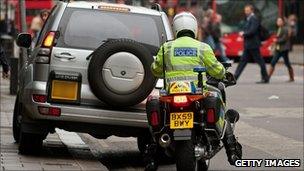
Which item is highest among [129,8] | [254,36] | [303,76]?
[129,8]

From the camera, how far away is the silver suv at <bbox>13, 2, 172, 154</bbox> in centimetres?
931

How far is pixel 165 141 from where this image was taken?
7.75m

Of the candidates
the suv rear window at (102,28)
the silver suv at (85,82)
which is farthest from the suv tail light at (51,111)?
the suv rear window at (102,28)

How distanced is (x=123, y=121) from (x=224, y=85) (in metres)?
1.37

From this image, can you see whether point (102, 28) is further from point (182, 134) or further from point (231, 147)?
point (182, 134)

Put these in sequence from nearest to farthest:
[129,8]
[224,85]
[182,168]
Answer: [182,168]
[224,85]
[129,8]

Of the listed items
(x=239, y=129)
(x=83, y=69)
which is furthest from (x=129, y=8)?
(x=239, y=129)

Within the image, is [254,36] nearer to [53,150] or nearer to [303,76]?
[303,76]

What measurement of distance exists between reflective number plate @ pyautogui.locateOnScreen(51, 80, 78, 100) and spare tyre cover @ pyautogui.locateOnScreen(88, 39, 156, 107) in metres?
0.21

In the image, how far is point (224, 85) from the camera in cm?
855

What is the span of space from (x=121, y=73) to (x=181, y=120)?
1799mm

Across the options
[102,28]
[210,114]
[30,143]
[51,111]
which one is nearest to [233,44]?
[102,28]

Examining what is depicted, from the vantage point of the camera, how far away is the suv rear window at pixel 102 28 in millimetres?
9711

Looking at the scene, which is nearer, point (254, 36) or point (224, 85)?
point (224, 85)
